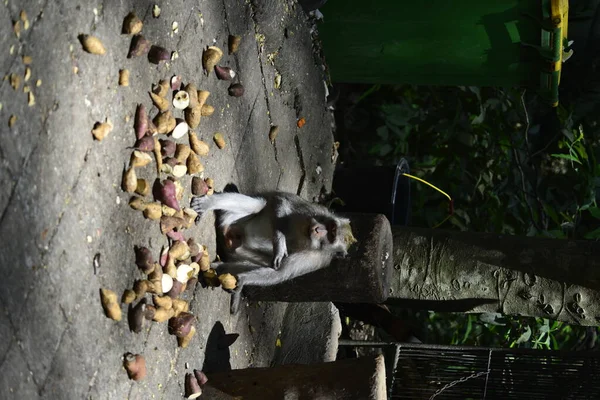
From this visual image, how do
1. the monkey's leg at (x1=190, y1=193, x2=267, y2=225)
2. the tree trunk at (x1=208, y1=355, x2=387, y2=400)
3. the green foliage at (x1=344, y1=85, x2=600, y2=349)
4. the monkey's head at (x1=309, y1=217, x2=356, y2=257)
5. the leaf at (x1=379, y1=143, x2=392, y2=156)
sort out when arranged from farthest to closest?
1. the leaf at (x1=379, y1=143, x2=392, y2=156)
2. the green foliage at (x1=344, y1=85, x2=600, y2=349)
3. the monkey's head at (x1=309, y1=217, x2=356, y2=257)
4. the monkey's leg at (x1=190, y1=193, x2=267, y2=225)
5. the tree trunk at (x1=208, y1=355, x2=387, y2=400)

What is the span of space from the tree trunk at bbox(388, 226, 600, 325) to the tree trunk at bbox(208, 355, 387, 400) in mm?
1101

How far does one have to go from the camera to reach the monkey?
3.49 metres

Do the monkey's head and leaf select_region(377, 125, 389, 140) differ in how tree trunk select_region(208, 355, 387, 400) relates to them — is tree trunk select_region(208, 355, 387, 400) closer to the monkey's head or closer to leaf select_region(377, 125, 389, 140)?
the monkey's head

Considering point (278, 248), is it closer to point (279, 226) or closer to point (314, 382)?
point (279, 226)

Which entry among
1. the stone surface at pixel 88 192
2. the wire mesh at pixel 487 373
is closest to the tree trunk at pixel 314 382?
the stone surface at pixel 88 192

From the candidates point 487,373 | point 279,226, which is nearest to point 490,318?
point 487,373

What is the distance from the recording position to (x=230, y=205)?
3.44m

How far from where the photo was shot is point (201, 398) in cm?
319

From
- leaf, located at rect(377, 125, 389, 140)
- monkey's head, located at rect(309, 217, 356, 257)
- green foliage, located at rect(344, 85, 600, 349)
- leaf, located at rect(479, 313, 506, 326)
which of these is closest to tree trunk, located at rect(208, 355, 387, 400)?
monkey's head, located at rect(309, 217, 356, 257)

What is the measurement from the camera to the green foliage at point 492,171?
5430mm

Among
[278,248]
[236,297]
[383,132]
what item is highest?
[383,132]

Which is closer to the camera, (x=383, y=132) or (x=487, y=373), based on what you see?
(x=487, y=373)

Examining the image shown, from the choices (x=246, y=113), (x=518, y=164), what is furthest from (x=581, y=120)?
(x=246, y=113)

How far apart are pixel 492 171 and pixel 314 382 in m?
3.33
